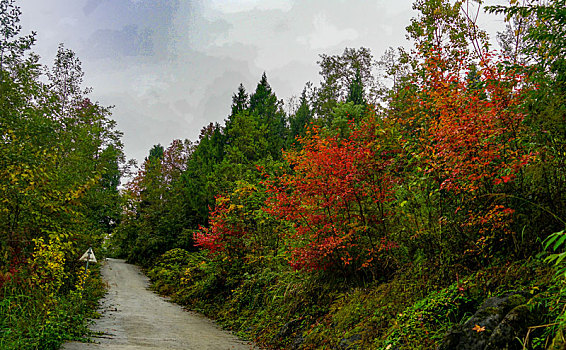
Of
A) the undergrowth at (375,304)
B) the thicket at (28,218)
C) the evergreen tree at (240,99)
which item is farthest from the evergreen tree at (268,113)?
the thicket at (28,218)

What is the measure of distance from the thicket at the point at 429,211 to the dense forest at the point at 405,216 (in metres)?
0.03

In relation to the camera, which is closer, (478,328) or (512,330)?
(512,330)

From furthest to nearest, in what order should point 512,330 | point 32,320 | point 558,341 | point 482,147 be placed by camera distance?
point 32,320, point 482,147, point 512,330, point 558,341

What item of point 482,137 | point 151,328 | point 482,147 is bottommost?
point 151,328

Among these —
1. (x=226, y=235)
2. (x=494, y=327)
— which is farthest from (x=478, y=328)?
(x=226, y=235)

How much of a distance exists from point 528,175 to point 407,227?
192cm

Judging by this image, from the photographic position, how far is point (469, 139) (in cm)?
424

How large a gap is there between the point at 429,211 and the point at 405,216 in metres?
0.72

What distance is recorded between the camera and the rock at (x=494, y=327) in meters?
3.21

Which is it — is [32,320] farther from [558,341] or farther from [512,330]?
[558,341]

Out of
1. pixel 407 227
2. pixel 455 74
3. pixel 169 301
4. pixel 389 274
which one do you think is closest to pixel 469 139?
pixel 455 74

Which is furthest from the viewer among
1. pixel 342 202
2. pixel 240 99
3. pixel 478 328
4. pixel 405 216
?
pixel 240 99

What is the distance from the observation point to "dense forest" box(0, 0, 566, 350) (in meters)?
3.87

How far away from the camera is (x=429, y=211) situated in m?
5.09
